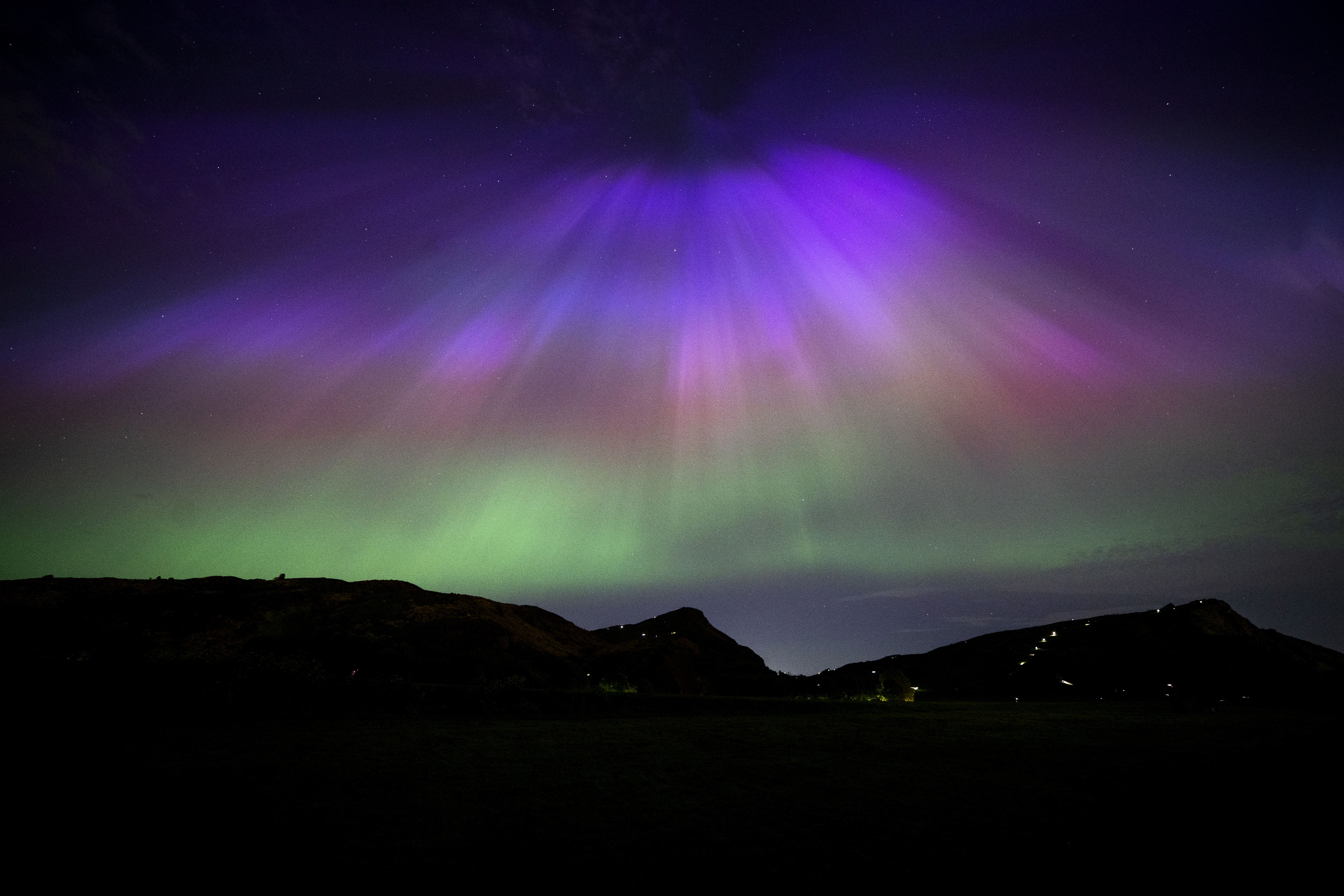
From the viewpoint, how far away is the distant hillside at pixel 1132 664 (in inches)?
1355

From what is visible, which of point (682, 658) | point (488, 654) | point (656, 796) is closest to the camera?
point (656, 796)

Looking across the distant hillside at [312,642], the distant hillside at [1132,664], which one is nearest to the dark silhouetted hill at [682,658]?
the distant hillside at [312,642]

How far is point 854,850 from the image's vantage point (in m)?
5.62

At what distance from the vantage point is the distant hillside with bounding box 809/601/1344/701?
34406 mm

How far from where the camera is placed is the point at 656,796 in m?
7.71

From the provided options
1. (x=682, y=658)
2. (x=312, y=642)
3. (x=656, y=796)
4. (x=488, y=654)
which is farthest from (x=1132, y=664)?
(x=312, y=642)

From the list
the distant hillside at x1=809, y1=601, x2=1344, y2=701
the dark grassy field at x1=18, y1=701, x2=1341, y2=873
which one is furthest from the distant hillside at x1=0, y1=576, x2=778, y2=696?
the distant hillside at x1=809, y1=601, x2=1344, y2=701

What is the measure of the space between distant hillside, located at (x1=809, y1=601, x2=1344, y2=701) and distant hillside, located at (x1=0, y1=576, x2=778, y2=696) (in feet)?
29.7

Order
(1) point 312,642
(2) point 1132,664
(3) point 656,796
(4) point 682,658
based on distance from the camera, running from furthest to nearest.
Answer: (2) point 1132,664
(4) point 682,658
(1) point 312,642
(3) point 656,796

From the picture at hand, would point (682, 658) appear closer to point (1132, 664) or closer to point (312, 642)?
point (312, 642)

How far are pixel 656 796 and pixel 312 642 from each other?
1927 cm

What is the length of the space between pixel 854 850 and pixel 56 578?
49152mm

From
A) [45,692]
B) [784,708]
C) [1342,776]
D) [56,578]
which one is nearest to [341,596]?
[56,578]

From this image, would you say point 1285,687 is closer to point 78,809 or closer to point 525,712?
point 525,712
